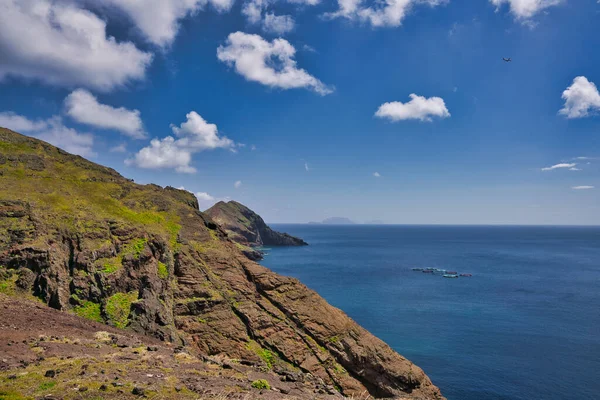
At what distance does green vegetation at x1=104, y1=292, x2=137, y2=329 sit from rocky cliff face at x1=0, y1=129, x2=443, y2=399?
3.8 inches

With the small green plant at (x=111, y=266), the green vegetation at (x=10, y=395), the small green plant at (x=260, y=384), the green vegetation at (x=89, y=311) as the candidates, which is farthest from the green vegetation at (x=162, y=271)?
the green vegetation at (x=10, y=395)

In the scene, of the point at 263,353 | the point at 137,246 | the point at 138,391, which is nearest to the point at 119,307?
the point at 137,246

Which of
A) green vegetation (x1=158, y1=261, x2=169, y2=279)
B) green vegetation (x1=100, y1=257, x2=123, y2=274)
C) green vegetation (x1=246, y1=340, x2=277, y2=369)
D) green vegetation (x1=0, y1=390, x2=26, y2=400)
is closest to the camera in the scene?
green vegetation (x1=0, y1=390, x2=26, y2=400)

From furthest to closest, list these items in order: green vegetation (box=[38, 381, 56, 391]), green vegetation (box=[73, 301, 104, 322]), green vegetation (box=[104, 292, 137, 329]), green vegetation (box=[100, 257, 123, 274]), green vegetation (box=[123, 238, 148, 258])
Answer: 1. green vegetation (box=[123, 238, 148, 258])
2. green vegetation (box=[100, 257, 123, 274])
3. green vegetation (box=[104, 292, 137, 329])
4. green vegetation (box=[73, 301, 104, 322])
5. green vegetation (box=[38, 381, 56, 391])

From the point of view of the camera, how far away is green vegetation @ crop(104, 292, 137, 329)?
3403 centimetres

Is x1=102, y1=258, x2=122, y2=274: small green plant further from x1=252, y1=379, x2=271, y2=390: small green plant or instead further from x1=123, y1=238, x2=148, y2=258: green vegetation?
x1=252, y1=379, x2=271, y2=390: small green plant

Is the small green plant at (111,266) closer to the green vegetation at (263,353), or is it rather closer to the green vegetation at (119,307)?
the green vegetation at (119,307)

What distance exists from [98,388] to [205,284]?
24153 millimetres

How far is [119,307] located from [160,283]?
5158 millimetres

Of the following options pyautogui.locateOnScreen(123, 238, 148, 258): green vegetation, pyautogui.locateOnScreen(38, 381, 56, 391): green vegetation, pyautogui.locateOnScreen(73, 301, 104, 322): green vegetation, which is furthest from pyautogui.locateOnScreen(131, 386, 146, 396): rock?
pyautogui.locateOnScreen(123, 238, 148, 258): green vegetation

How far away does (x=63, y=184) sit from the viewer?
46.0 m

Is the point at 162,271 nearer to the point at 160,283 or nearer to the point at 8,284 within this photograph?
the point at 160,283

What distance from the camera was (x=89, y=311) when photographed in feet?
111

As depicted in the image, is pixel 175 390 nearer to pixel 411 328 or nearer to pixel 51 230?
pixel 51 230
